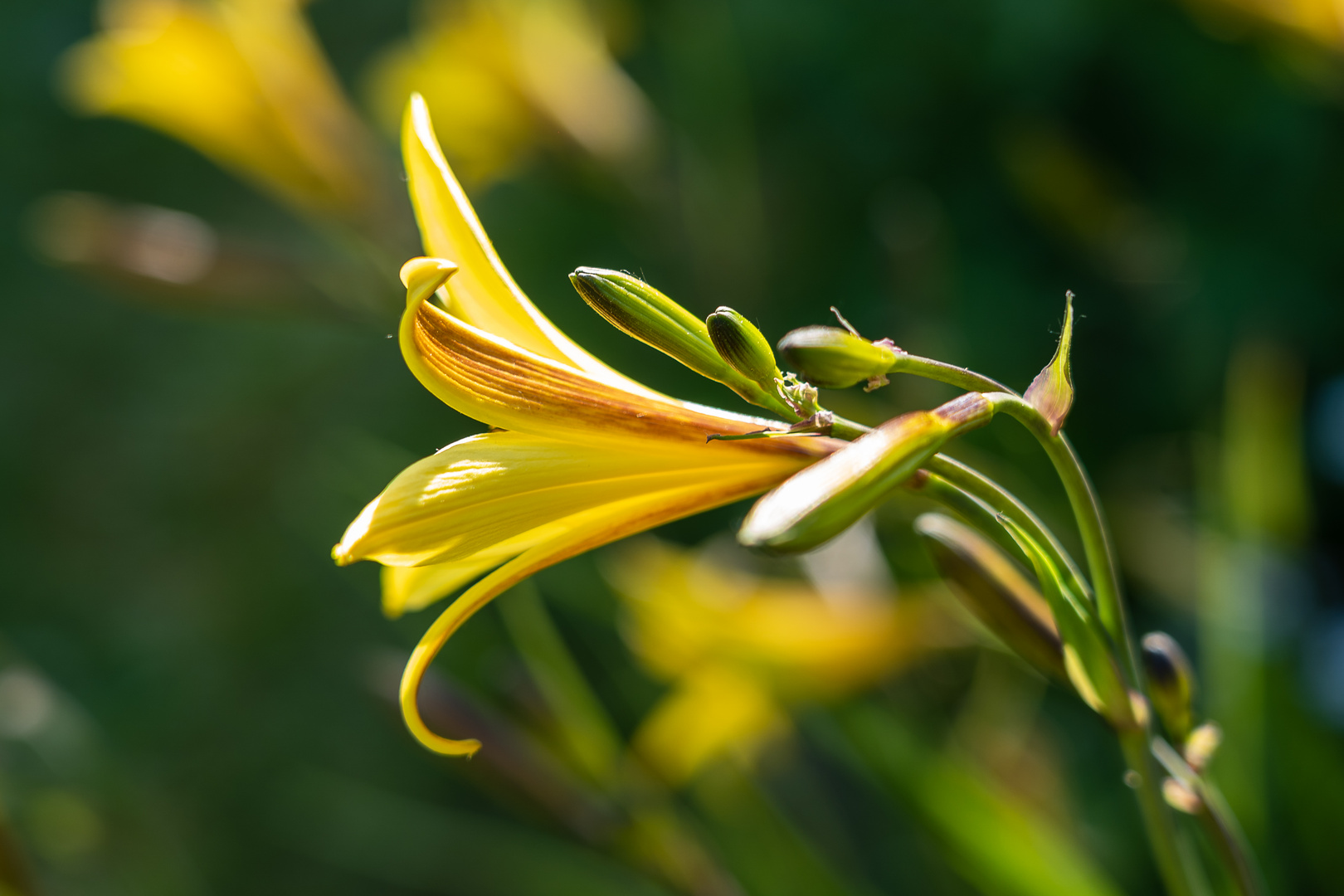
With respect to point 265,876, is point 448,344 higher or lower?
higher

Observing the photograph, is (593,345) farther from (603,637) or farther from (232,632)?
(232,632)

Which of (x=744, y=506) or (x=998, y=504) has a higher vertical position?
(x=998, y=504)

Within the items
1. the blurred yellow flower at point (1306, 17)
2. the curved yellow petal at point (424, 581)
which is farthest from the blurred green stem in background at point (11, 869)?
the blurred yellow flower at point (1306, 17)

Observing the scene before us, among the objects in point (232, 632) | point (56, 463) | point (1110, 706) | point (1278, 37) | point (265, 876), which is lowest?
point (265, 876)

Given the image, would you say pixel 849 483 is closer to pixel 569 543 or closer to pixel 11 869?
pixel 569 543

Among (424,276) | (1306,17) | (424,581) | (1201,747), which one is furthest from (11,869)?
(1306,17)

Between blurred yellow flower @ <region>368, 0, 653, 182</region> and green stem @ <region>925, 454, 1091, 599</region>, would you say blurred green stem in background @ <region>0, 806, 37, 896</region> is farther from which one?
blurred yellow flower @ <region>368, 0, 653, 182</region>

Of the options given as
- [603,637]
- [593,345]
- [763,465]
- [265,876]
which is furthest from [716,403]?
[265,876]

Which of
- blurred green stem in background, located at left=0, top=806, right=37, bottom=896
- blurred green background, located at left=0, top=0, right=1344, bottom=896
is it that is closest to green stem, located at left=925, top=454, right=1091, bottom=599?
blurred green background, located at left=0, top=0, right=1344, bottom=896
